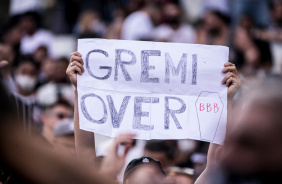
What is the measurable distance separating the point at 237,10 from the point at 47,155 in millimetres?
6997

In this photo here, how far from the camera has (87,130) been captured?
2852 millimetres

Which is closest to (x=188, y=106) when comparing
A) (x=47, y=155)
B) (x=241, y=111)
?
(x=241, y=111)

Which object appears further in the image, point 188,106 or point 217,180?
point 188,106

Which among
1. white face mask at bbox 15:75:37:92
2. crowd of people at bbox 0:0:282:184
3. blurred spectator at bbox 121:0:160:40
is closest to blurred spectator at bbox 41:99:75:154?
crowd of people at bbox 0:0:282:184

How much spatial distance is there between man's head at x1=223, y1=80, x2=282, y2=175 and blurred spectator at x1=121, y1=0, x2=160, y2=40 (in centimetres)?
510

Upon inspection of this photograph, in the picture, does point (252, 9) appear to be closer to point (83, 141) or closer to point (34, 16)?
point (34, 16)

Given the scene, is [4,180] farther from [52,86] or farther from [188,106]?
[52,86]

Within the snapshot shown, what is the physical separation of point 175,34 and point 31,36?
8.43 feet

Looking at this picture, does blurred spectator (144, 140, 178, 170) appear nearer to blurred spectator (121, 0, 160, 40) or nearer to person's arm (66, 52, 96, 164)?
person's arm (66, 52, 96, 164)

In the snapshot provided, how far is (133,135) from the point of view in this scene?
2.96 metres

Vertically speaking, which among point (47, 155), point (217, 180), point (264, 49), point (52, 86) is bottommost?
point (52, 86)

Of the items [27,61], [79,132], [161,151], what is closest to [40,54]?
[27,61]

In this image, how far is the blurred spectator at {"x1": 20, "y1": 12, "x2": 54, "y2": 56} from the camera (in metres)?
8.34

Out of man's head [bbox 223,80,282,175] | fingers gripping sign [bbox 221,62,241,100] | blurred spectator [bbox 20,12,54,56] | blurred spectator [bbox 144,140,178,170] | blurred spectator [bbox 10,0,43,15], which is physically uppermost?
man's head [bbox 223,80,282,175]
